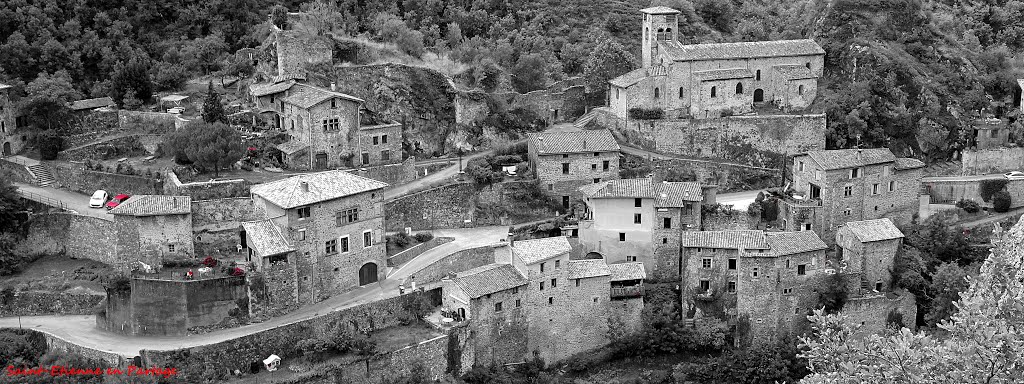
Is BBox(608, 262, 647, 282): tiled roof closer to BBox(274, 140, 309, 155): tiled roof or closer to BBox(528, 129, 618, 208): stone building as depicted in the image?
BBox(528, 129, 618, 208): stone building

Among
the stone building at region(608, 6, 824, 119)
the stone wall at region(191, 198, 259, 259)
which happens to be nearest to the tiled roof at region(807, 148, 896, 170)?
the stone building at region(608, 6, 824, 119)

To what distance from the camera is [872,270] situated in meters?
51.5

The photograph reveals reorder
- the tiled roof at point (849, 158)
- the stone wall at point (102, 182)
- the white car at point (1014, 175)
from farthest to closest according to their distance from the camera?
1. the white car at point (1014, 175)
2. the tiled roof at point (849, 158)
3. the stone wall at point (102, 182)

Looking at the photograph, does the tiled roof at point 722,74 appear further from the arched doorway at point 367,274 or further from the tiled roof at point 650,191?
the arched doorway at point 367,274

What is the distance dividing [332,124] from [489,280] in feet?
41.7

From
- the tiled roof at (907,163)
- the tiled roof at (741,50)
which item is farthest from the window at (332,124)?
the tiled roof at (907,163)

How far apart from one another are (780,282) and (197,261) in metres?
23.5

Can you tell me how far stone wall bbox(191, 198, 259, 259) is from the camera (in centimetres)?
4828

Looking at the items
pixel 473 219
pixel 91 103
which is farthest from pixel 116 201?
pixel 473 219

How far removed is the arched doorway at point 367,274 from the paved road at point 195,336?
0.43 meters

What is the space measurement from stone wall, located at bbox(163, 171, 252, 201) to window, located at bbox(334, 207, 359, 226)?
4.92 metres

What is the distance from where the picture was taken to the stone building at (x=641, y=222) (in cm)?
5122

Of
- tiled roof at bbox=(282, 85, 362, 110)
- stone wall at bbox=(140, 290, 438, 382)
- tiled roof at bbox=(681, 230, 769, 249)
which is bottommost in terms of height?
stone wall at bbox=(140, 290, 438, 382)

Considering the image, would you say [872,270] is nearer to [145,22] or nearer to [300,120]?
[300,120]
